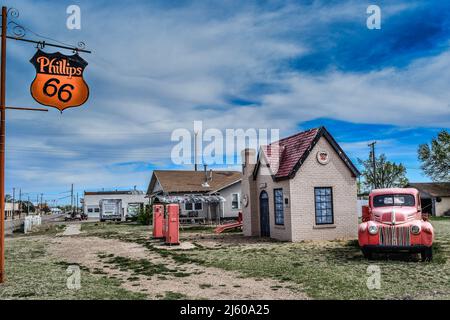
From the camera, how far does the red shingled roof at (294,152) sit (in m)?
19.3

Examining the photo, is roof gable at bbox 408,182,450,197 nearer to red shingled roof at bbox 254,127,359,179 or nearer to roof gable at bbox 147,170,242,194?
roof gable at bbox 147,170,242,194

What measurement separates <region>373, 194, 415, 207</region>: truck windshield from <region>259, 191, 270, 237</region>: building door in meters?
8.10

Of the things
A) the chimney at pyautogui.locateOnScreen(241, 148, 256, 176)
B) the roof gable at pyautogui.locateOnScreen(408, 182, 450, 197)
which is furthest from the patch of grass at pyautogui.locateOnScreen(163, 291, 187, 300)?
the roof gable at pyautogui.locateOnScreen(408, 182, 450, 197)

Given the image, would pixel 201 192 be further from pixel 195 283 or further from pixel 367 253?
pixel 195 283

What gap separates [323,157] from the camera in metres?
19.8

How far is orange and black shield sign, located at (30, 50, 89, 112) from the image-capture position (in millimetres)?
9742

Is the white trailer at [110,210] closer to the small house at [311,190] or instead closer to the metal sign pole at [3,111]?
the small house at [311,190]

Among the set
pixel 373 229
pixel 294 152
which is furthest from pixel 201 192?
pixel 373 229

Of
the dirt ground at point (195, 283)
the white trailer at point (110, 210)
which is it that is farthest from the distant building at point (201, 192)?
the dirt ground at point (195, 283)
